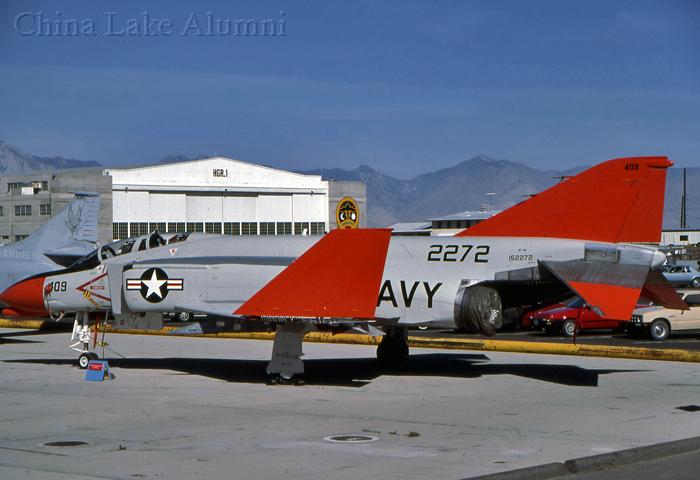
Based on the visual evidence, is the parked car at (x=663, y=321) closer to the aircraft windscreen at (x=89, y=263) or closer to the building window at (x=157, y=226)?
the aircraft windscreen at (x=89, y=263)

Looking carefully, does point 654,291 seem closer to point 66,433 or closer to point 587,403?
point 587,403

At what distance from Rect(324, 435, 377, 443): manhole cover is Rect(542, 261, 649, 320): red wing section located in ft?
19.2

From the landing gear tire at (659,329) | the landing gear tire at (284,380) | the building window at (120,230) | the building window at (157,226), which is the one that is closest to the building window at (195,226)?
the building window at (157,226)

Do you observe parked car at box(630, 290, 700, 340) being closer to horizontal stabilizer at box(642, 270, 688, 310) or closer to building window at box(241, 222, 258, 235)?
horizontal stabilizer at box(642, 270, 688, 310)

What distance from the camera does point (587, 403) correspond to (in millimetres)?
15914

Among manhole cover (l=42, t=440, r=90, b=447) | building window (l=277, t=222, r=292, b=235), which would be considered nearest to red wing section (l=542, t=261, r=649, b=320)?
manhole cover (l=42, t=440, r=90, b=447)

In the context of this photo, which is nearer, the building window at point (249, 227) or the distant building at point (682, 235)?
the building window at point (249, 227)

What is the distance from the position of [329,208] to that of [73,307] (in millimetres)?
53971

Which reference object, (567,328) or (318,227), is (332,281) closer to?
(567,328)

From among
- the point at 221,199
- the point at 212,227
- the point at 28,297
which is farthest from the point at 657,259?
the point at 221,199

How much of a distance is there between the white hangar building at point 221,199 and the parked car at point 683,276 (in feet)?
80.2

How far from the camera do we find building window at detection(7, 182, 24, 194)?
2667 inches

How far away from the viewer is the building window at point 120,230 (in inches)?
2525

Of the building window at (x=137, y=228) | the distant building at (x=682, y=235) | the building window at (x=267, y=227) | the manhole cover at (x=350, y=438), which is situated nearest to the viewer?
the manhole cover at (x=350, y=438)
